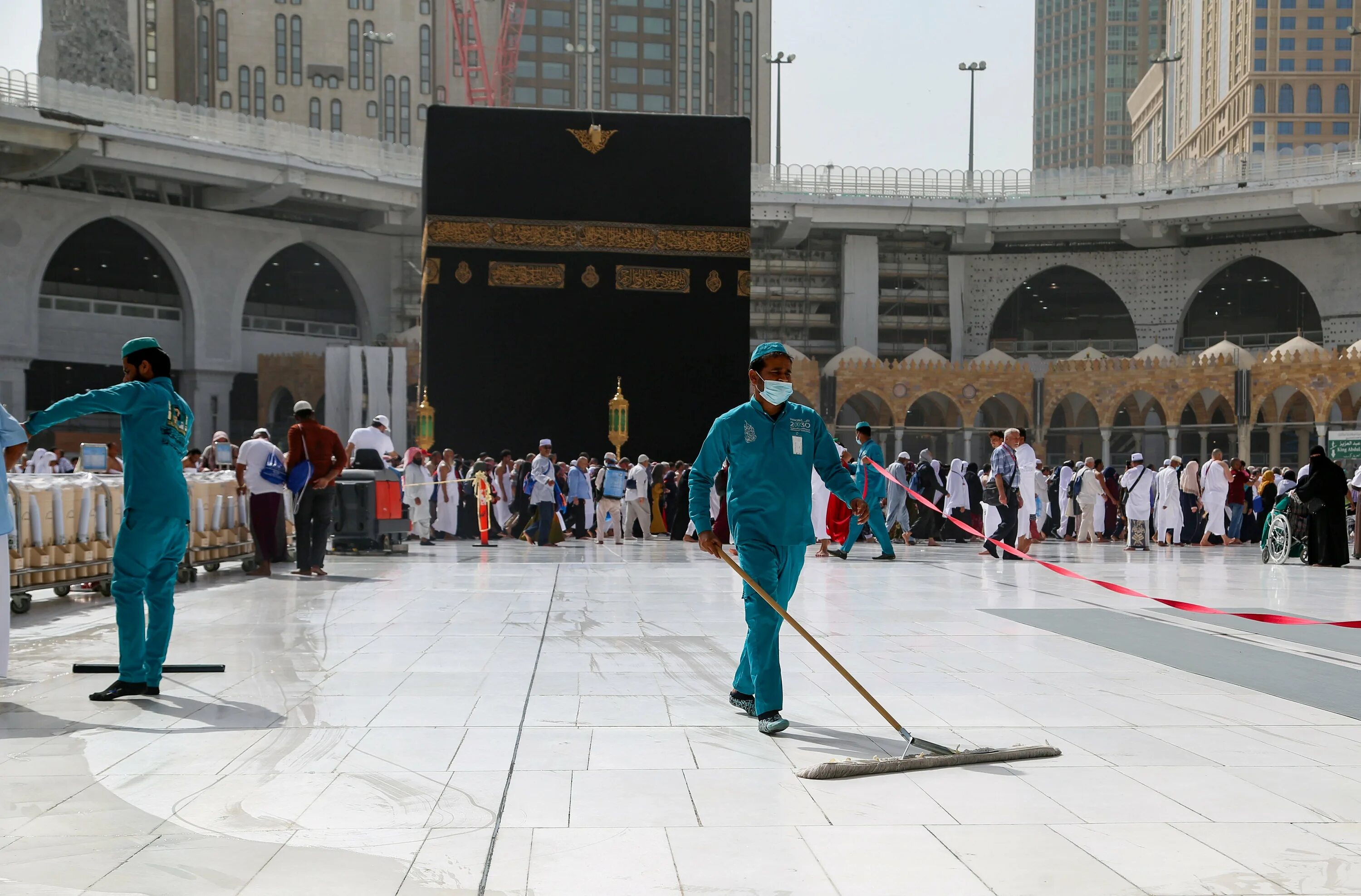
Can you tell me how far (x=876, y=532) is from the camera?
44.1ft

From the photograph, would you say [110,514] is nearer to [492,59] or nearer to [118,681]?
[118,681]

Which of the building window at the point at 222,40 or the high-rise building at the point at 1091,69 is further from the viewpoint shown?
the high-rise building at the point at 1091,69

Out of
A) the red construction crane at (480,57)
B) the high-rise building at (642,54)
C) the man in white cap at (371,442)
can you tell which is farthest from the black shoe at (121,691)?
the high-rise building at (642,54)

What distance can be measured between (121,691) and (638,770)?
234 cm

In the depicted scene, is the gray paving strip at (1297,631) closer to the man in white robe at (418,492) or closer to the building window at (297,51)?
the man in white robe at (418,492)

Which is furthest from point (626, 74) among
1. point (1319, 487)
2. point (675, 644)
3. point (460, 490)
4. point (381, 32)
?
point (675, 644)

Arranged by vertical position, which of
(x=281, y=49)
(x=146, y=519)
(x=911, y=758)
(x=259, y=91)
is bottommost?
(x=911, y=758)

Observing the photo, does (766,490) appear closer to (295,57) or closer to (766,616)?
(766,616)

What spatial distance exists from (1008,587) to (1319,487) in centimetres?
514

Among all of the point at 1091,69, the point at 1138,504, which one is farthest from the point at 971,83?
the point at 1091,69

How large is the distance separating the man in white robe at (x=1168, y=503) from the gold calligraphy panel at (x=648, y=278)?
8654 mm

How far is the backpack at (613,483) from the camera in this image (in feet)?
54.9

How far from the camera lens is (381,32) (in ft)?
206

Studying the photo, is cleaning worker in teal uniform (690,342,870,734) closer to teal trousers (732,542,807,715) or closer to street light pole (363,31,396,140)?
teal trousers (732,542,807,715)
